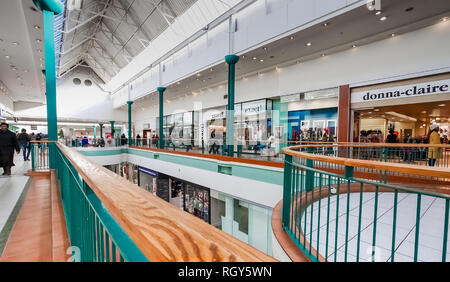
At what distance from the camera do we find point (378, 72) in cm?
843

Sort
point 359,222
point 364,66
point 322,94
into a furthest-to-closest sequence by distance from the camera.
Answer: point 322,94, point 364,66, point 359,222

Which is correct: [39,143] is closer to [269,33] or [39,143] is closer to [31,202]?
[31,202]

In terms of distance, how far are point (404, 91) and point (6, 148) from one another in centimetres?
1268

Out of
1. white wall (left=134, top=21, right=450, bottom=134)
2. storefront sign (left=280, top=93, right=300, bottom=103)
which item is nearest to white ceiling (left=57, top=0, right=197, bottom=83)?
white wall (left=134, top=21, right=450, bottom=134)

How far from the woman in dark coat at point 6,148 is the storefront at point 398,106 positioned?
1188 cm

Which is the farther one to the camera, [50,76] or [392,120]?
[392,120]

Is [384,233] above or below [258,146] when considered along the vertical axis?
below

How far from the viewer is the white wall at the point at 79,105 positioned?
2392 cm

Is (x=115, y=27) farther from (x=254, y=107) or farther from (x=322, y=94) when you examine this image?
(x=322, y=94)

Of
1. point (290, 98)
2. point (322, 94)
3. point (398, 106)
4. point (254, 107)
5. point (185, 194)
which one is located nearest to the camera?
point (398, 106)

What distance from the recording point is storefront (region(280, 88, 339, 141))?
33.3 feet

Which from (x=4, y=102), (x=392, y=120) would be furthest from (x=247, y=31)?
(x=4, y=102)

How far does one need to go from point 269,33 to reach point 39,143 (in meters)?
8.84

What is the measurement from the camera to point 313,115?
1092cm
